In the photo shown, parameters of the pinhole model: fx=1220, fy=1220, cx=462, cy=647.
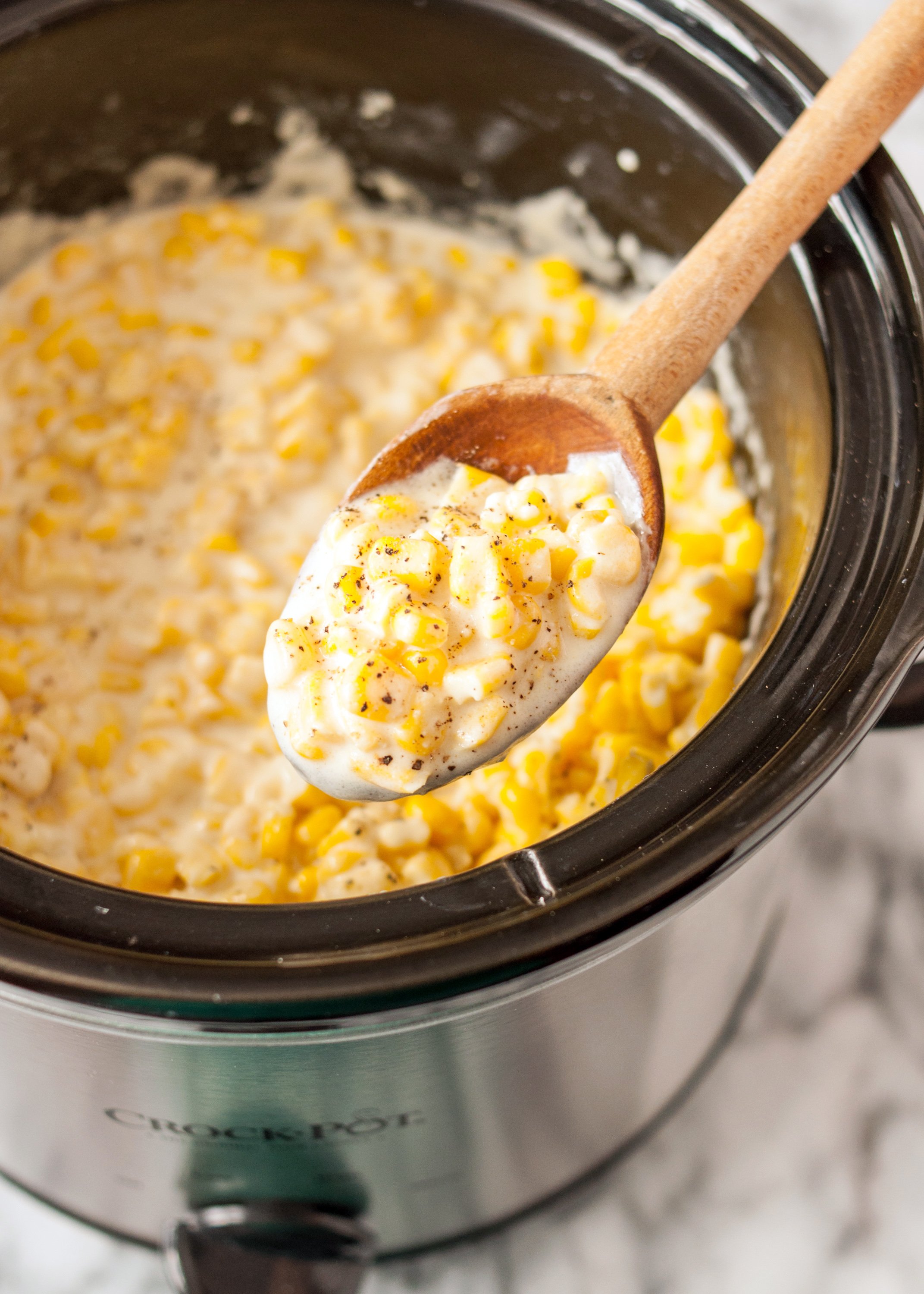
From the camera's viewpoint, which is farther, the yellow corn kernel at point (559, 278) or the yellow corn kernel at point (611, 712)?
the yellow corn kernel at point (559, 278)

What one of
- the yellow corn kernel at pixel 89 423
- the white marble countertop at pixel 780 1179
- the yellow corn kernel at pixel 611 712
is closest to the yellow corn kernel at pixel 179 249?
A: the yellow corn kernel at pixel 89 423

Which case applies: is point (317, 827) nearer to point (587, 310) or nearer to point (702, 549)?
point (702, 549)

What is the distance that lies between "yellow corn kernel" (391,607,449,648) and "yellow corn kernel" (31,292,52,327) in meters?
1.00

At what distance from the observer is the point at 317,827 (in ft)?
4.49

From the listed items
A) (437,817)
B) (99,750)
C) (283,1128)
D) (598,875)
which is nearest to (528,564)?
(598,875)

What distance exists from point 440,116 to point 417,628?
1.02 meters

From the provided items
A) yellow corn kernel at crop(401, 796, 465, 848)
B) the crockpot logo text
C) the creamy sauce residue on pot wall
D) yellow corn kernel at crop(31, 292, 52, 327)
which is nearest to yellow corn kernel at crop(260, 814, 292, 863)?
the creamy sauce residue on pot wall

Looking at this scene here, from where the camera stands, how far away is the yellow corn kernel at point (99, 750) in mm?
1434

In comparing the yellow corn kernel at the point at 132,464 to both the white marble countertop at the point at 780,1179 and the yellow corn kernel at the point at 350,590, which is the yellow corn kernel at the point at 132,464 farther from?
the white marble countertop at the point at 780,1179

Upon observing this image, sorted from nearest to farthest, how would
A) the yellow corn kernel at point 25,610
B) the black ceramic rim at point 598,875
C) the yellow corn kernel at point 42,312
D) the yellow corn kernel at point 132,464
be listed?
the black ceramic rim at point 598,875 → the yellow corn kernel at point 25,610 → the yellow corn kernel at point 132,464 → the yellow corn kernel at point 42,312

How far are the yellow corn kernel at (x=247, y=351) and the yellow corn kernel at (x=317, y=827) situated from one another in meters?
0.71

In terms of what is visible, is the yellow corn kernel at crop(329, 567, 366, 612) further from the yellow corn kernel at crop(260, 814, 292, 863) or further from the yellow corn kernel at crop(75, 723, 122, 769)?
the yellow corn kernel at crop(75, 723, 122, 769)

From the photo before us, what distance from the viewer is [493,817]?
4.60 feet

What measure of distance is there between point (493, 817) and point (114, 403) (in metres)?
0.82
